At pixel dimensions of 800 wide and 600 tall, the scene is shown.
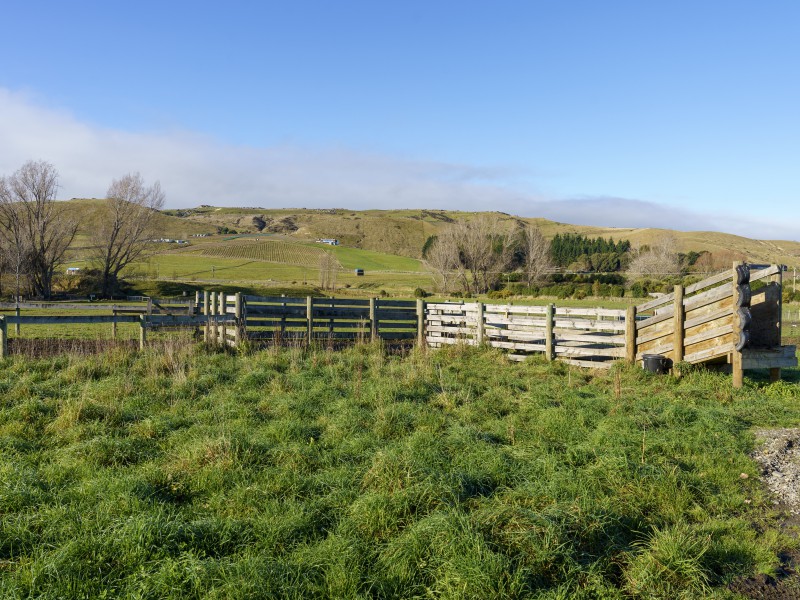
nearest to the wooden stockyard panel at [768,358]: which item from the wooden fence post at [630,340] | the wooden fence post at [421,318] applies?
the wooden fence post at [630,340]

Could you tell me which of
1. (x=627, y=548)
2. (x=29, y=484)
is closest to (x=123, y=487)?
(x=29, y=484)

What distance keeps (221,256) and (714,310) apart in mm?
109281

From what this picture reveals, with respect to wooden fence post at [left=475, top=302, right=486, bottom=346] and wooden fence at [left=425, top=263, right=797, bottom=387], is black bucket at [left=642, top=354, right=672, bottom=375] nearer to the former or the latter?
wooden fence at [left=425, top=263, right=797, bottom=387]

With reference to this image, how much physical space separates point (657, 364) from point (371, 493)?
889 centimetres

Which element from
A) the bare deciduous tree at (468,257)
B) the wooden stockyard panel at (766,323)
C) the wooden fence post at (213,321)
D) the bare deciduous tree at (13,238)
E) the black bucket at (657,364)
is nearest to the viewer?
the wooden stockyard panel at (766,323)

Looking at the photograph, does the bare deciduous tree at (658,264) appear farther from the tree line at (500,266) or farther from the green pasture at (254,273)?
the green pasture at (254,273)

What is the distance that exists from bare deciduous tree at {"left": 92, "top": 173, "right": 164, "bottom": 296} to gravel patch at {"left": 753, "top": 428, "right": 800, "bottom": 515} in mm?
60536

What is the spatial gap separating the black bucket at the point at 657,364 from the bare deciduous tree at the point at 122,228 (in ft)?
187

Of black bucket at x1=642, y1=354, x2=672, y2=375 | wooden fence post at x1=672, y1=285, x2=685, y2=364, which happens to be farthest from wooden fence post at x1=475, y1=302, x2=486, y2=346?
wooden fence post at x1=672, y1=285, x2=685, y2=364

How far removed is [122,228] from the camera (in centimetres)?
5909

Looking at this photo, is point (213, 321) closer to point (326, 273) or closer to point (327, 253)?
point (326, 273)

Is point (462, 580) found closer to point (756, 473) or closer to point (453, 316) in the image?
point (756, 473)

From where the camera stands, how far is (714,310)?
455 inches

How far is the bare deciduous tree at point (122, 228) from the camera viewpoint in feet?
192
